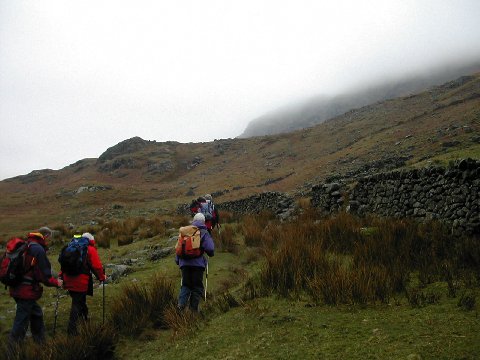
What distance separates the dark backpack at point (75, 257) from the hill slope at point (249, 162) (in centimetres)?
1247

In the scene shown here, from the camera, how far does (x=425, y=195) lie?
8.64m

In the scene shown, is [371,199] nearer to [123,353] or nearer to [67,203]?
[123,353]

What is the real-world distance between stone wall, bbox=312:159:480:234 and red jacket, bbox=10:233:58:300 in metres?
7.42

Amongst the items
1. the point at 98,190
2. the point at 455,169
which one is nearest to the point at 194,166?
the point at 98,190

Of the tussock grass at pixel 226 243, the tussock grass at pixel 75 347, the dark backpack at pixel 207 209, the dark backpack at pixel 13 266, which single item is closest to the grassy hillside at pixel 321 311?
the tussock grass at pixel 75 347

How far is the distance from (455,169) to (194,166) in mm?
58629

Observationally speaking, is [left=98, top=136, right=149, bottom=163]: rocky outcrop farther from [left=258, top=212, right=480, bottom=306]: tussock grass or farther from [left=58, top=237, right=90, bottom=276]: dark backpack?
[left=258, top=212, right=480, bottom=306]: tussock grass

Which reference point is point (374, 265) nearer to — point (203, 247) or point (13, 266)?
point (203, 247)

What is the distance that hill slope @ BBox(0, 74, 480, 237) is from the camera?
2684 cm

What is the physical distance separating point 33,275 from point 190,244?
7.90ft

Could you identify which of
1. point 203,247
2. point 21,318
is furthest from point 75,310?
point 203,247

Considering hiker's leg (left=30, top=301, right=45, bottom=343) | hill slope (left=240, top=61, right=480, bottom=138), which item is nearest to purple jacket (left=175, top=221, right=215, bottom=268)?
hiker's leg (left=30, top=301, right=45, bottom=343)

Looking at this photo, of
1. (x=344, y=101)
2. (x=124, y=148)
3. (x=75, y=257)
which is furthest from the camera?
(x=344, y=101)

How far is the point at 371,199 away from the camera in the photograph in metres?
11.0
